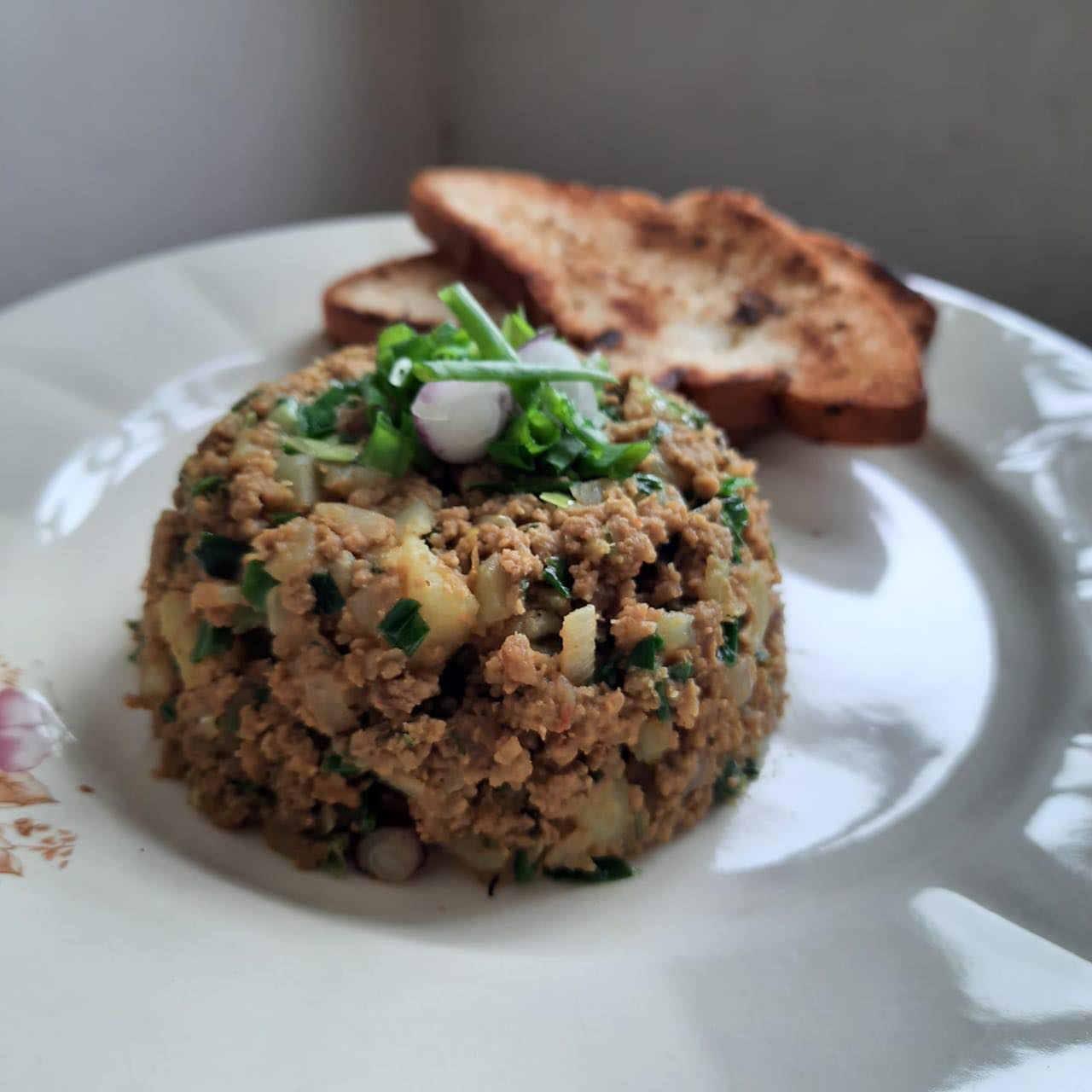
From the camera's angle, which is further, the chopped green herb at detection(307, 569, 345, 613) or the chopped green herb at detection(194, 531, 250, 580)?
the chopped green herb at detection(194, 531, 250, 580)

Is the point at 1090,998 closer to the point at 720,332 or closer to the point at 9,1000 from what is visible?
the point at 9,1000

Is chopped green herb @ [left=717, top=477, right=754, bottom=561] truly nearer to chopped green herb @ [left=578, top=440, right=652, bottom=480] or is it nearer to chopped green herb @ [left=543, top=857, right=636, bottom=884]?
chopped green herb @ [left=578, top=440, right=652, bottom=480]

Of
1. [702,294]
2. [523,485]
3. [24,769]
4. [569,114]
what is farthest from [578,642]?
[569,114]

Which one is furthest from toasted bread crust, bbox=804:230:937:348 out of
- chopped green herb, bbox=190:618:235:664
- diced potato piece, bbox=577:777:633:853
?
Answer: chopped green herb, bbox=190:618:235:664

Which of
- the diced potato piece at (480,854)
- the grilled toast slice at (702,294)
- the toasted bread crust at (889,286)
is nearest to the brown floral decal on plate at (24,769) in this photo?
the diced potato piece at (480,854)

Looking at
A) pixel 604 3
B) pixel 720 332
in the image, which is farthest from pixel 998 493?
pixel 604 3

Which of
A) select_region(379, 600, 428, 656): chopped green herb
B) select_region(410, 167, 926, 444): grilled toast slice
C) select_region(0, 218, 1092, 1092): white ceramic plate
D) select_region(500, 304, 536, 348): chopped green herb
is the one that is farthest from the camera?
select_region(410, 167, 926, 444): grilled toast slice

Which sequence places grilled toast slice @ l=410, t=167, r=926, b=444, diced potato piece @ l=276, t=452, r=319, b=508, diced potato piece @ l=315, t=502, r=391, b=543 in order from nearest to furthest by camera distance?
diced potato piece @ l=315, t=502, r=391, b=543
diced potato piece @ l=276, t=452, r=319, b=508
grilled toast slice @ l=410, t=167, r=926, b=444
